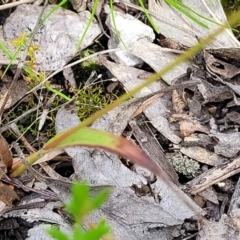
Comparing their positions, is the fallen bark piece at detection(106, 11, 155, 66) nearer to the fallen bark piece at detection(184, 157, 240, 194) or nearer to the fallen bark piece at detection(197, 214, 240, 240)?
the fallen bark piece at detection(184, 157, 240, 194)

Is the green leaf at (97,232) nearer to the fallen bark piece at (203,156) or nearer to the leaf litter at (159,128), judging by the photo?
the leaf litter at (159,128)

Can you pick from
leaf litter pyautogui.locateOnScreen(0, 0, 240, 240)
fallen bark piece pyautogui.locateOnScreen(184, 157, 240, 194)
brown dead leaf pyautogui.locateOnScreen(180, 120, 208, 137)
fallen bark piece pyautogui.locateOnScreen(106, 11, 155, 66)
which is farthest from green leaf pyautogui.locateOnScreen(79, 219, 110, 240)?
fallen bark piece pyautogui.locateOnScreen(106, 11, 155, 66)

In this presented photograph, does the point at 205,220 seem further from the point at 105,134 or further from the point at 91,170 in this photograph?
the point at 105,134

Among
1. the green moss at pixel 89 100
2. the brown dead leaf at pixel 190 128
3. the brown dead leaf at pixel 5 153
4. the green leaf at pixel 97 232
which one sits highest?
the green leaf at pixel 97 232

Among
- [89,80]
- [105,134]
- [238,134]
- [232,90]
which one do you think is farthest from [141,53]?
[105,134]

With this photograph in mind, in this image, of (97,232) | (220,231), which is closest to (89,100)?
(220,231)

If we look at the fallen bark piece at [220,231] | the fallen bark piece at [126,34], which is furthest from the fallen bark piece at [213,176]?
the fallen bark piece at [126,34]

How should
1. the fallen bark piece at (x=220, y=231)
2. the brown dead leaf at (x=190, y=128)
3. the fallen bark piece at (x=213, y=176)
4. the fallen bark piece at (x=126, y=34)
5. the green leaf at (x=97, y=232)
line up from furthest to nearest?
the fallen bark piece at (x=126, y=34) → the brown dead leaf at (x=190, y=128) → the fallen bark piece at (x=213, y=176) → the fallen bark piece at (x=220, y=231) → the green leaf at (x=97, y=232)

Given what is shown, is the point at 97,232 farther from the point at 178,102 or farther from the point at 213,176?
the point at 178,102

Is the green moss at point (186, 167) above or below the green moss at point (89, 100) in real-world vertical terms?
below
